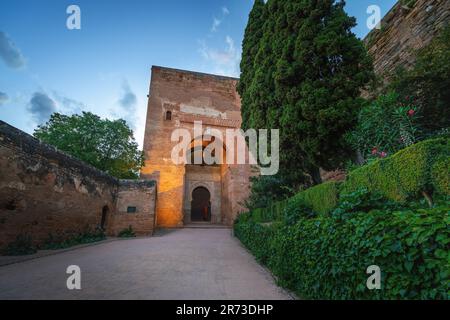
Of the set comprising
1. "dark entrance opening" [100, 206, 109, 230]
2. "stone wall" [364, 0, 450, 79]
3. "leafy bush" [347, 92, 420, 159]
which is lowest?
"dark entrance opening" [100, 206, 109, 230]

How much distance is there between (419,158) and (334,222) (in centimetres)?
128

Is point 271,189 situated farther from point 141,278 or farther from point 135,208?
point 135,208

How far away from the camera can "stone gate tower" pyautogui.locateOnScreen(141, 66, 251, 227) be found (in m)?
14.3

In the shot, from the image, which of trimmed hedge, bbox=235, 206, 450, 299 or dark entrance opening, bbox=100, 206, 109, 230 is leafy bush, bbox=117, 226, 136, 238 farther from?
trimmed hedge, bbox=235, 206, 450, 299

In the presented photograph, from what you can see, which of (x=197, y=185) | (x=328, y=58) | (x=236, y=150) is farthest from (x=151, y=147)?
(x=328, y=58)

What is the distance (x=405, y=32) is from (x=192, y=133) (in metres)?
12.9

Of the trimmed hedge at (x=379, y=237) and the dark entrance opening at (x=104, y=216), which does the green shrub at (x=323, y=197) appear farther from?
the dark entrance opening at (x=104, y=216)

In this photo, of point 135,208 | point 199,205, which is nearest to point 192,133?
point 135,208

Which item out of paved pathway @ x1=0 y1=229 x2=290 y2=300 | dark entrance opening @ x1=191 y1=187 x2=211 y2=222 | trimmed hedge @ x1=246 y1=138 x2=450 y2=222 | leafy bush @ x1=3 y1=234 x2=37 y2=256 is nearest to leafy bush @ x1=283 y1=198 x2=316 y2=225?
trimmed hedge @ x1=246 y1=138 x2=450 y2=222

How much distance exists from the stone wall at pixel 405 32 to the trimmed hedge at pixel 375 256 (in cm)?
554

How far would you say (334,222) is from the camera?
248 cm

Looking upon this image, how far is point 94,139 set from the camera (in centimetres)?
1016

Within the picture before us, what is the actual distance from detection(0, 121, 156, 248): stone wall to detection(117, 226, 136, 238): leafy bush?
1.49 ft
